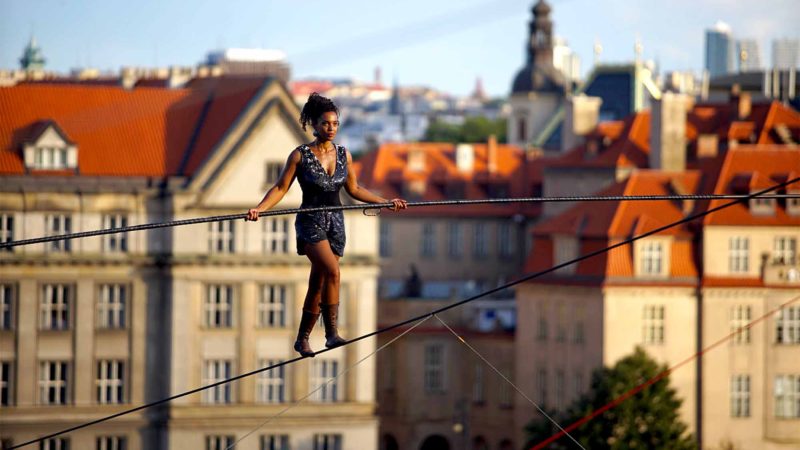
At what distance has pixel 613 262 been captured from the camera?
98.7 meters

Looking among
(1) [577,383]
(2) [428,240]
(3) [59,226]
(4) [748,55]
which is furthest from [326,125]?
(4) [748,55]

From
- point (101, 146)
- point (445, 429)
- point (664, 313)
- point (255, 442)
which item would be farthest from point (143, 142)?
point (445, 429)

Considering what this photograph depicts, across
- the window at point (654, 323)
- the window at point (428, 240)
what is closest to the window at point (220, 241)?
the window at point (654, 323)

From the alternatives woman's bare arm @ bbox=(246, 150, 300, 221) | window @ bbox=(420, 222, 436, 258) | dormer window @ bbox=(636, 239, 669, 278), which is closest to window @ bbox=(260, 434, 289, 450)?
dormer window @ bbox=(636, 239, 669, 278)

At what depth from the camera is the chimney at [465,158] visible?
144 m

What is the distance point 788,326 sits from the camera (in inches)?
3829

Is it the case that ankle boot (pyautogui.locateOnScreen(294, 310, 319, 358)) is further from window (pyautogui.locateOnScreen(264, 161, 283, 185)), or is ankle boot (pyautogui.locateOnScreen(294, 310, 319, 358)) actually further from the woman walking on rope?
window (pyautogui.locateOnScreen(264, 161, 283, 185))

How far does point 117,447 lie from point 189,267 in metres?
9.62

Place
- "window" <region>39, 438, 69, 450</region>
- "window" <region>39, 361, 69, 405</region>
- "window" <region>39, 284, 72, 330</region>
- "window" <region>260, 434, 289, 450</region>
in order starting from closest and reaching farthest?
1. "window" <region>39, 438, 69, 450</region>
2. "window" <region>39, 361, 69, 405</region>
3. "window" <region>260, 434, 289, 450</region>
4. "window" <region>39, 284, 72, 330</region>

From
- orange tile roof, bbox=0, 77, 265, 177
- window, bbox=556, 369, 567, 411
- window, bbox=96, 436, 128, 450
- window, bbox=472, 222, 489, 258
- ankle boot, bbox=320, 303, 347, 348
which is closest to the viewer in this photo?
ankle boot, bbox=320, 303, 347, 348

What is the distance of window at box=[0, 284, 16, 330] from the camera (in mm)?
86562

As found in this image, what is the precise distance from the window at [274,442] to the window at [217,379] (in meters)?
2.32

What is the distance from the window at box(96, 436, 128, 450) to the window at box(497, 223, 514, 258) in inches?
2090

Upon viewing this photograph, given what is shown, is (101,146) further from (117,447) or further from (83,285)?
(117,447)
